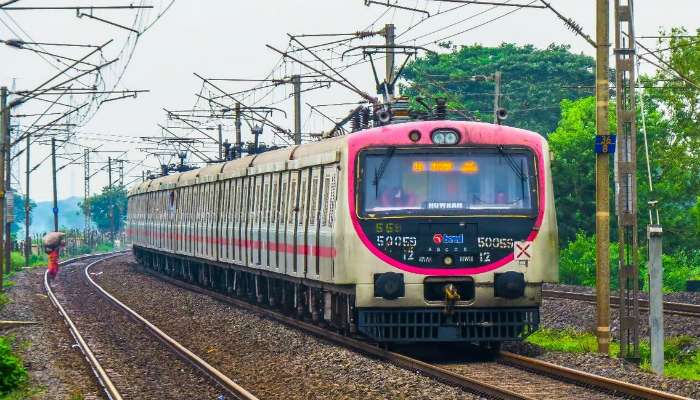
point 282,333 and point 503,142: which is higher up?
point 503,142

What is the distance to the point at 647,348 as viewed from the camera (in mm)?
18672

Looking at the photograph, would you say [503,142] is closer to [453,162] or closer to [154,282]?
[453,162]

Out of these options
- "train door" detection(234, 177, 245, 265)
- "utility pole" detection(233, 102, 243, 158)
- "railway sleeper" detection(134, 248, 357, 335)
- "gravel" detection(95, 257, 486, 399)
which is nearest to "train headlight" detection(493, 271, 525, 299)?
"gravel" detection(95, 257, 486, 399)

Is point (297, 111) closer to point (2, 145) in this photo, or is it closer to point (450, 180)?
point (2, 145)

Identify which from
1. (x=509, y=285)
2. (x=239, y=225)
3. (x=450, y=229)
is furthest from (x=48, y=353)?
(x=239, y=225)

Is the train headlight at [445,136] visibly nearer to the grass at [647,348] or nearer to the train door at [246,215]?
the grass at [647,348]

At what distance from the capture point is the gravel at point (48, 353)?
622 inches

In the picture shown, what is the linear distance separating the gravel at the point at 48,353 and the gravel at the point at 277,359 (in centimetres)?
170

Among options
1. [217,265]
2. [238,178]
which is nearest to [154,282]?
[217,265]

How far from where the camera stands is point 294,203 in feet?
70.4

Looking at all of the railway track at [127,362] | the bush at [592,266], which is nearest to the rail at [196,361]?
the railway track at [127,362]

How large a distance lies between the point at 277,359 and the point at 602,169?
489 cm

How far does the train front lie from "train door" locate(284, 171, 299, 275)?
4.41 meters

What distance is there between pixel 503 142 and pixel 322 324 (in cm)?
615
